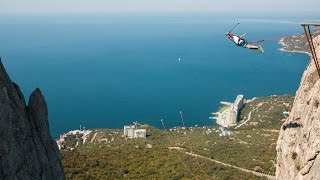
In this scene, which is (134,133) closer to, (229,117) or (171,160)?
(171,160)

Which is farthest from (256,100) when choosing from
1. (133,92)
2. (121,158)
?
(121,158)

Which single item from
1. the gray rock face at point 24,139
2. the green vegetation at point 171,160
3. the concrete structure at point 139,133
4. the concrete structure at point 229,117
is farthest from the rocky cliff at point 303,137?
the concrete structure at point 229,117

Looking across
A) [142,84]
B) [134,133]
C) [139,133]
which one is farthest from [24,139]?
[142,84]

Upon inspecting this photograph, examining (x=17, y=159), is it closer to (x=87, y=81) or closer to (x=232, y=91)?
(x=232, y=91)

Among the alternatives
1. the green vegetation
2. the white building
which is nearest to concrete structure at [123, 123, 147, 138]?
the white building

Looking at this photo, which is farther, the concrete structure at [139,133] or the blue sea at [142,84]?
the blue sea at [142,84]

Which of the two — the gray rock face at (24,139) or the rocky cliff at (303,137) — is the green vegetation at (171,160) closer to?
the gray rock face at (24,139)
